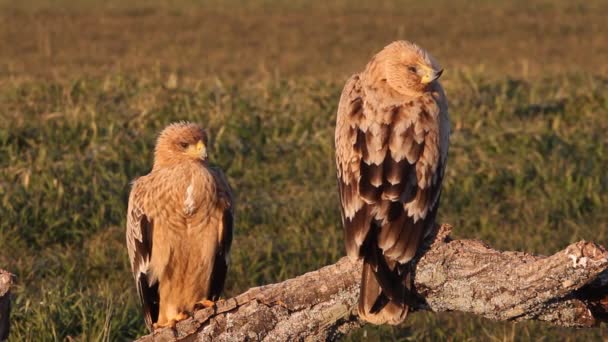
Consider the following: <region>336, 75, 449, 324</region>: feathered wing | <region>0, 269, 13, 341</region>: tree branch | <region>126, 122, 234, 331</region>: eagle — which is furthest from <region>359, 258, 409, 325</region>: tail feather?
<region>0, 269, 13, 341</region>: tree branch

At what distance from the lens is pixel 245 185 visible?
9797 millimetres

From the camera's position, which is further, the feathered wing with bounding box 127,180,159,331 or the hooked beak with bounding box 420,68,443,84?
the feathered wing with bounding box 127,180,159,331

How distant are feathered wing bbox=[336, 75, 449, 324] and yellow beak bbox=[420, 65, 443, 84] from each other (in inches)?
4.4

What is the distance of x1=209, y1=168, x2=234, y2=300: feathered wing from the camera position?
226 inches

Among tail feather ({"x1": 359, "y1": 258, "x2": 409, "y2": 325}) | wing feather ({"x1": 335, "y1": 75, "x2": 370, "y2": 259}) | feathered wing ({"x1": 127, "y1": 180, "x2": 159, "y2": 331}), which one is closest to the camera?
tail feather ({"x1": 359, "y1": 258, "x2": 409, "y2": 325})

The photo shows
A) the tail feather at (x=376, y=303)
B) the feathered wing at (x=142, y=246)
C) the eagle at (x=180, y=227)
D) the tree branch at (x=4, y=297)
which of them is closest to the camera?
the tree branch at (x=4, y=297)

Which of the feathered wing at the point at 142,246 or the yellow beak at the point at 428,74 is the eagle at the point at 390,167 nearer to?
the yellow beak at the point at 428,74

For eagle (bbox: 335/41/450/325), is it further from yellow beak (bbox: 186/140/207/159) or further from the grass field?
the grass field

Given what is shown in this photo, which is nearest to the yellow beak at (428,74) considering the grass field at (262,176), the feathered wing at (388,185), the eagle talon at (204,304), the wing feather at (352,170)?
the feathered wing at (388,185)

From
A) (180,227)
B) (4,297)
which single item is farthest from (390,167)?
(4,297)

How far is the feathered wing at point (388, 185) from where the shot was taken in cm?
497

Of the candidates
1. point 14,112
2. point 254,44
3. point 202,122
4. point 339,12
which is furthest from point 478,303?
point 339,12

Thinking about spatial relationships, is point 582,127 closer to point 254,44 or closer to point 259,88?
point 259,88

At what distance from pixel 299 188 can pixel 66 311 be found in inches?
130
